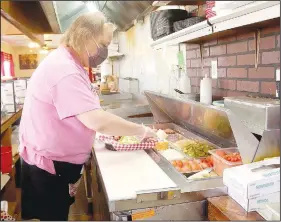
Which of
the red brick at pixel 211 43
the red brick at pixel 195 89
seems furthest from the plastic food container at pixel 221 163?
the red brick at pixel 195 89

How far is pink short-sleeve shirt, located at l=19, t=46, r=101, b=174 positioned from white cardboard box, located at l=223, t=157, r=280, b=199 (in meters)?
0.87

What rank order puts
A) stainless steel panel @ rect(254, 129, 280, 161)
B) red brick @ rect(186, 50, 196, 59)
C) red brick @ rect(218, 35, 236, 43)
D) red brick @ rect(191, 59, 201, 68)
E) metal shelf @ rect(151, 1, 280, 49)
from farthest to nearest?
1. red brick @ rect(186, 50, 196, 59)
2. red brick @ rect(191, 59, 201, 68)
3. red brick @ rect(218, 35, 236, 43)
4. stainless steel panel @ rect(254, 129, 280, 161)
5. metal shelf @ rect(151, 1, 280, 49)

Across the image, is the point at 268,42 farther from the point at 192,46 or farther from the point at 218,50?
the point at 192,46

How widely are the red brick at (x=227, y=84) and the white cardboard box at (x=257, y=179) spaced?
1.09 meters

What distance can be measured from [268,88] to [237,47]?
19.8 inches

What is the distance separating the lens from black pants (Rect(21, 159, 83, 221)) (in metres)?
2.07

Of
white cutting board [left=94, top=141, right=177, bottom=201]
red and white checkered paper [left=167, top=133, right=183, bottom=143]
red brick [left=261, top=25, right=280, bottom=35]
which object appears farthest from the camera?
red and white checkered paper [left=167, top=133, right=183, bottom=143]

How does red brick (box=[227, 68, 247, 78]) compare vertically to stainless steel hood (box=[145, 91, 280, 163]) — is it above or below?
above


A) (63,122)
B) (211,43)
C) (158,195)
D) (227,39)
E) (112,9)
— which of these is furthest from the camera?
(112,9)

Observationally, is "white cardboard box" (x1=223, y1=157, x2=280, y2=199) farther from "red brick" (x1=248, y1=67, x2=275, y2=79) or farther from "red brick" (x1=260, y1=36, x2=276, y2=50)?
"red brick" (x1=260, y1=36, x2=276, y2=50)

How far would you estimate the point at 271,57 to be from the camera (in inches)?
79.4

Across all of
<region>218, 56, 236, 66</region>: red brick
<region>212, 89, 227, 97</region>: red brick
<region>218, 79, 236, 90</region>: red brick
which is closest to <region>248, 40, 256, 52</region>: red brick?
<region>218, 56, 236, 66</region>: red brick

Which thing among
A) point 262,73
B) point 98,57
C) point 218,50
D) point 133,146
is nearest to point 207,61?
point 218,50

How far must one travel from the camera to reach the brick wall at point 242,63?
201 centimetres
